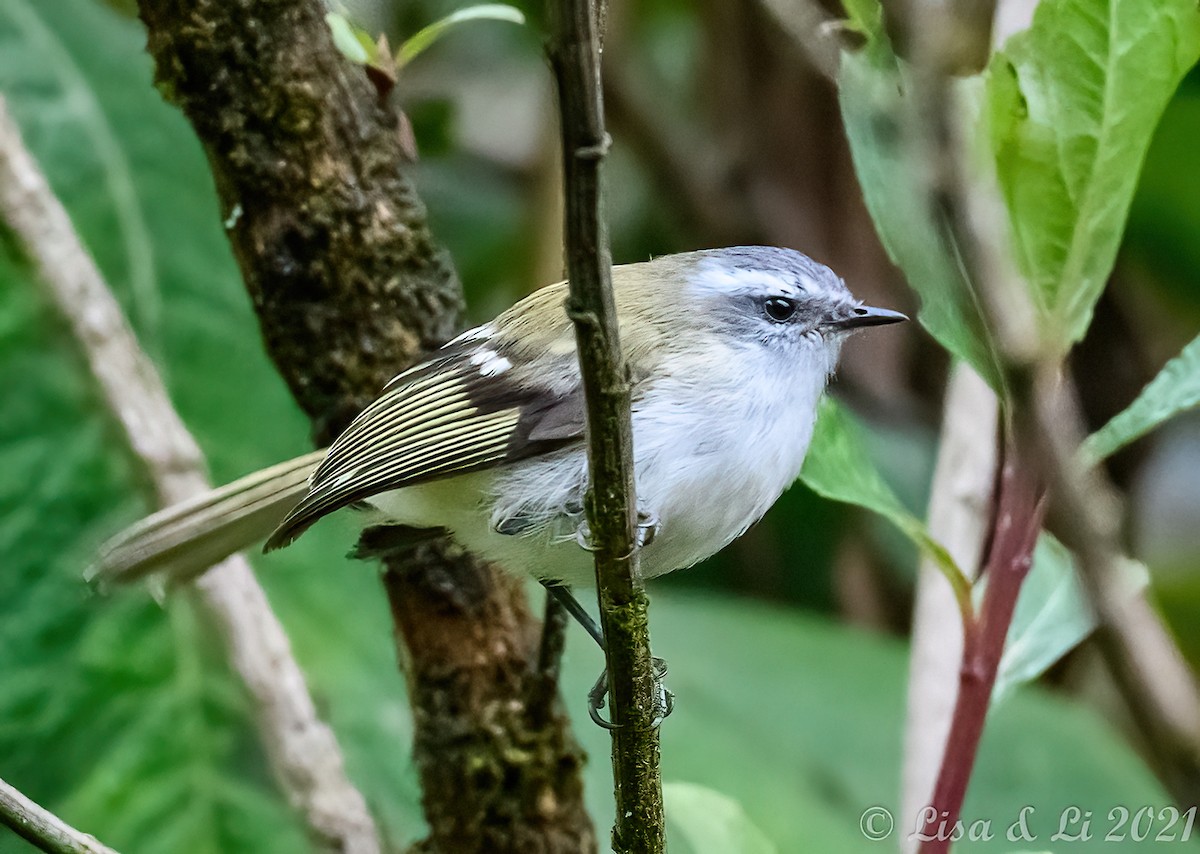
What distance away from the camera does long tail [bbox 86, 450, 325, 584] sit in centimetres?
156

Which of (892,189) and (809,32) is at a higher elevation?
(809,32)

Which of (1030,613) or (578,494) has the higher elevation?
(578,494)

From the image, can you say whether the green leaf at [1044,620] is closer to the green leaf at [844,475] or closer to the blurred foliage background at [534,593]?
the green leaf at [844,475]

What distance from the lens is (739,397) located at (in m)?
1.31

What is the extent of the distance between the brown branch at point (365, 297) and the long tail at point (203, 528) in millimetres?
90

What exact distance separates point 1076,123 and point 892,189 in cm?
17

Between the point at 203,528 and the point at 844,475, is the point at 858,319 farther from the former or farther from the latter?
the point at 203,528

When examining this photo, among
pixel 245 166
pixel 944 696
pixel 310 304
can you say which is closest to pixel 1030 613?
pixel 944 696

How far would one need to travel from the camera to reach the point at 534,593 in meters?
2.17

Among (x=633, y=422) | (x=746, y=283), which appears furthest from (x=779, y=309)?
(x=633, y=422)

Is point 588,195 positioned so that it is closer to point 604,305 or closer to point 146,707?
point 604,305

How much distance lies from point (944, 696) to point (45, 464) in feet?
4.58

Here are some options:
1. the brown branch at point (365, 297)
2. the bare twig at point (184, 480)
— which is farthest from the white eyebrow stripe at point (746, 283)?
the bare twig at point (184, 480)

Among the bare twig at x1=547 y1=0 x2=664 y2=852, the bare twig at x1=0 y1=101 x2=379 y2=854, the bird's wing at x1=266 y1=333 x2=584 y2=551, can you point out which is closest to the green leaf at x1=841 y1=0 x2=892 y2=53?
the bare twig at x1=547 y1=0 x2=664 y2=852
